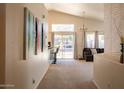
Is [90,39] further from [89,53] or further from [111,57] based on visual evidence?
[111,57]

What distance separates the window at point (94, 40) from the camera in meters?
13.5

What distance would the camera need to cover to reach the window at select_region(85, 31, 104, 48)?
44.3ft

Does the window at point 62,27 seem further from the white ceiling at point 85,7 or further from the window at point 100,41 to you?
the white ceiling at point 85,7

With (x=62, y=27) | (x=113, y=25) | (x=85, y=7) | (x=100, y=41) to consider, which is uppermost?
(x=85, y=7)

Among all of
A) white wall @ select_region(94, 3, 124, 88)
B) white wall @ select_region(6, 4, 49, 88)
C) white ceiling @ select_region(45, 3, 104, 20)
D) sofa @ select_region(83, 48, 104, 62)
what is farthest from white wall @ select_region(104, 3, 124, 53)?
sofa @ select_region(83, 48, 104, 62)

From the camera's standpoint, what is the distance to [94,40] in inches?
533

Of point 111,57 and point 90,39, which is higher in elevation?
point 90,39

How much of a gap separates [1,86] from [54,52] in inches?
334

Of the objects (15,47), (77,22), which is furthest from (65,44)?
(15,47)

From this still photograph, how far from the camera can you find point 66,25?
13.6 m

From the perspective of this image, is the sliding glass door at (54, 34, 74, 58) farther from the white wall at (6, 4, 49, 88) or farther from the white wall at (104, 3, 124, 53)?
the white wall at (6, 4, 49, 88)

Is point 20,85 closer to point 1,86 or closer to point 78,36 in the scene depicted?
point 1,86

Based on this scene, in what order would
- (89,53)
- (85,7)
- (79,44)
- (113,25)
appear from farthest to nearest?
(79,44) < (89,53) < (85,7) < (113,25)

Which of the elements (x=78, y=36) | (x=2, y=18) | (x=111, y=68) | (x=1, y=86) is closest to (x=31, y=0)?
(x=2, y=18)
